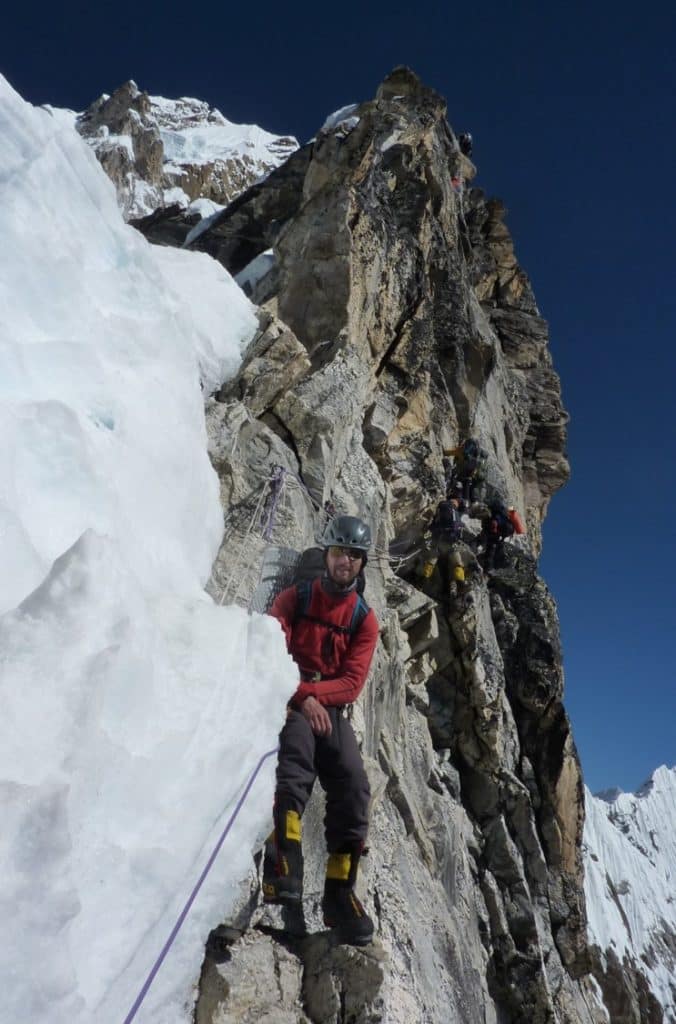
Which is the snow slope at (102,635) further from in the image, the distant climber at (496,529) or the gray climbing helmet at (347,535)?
the distant climber at (496,529)

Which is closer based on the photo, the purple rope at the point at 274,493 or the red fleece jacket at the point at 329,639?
the red fleece jacket at the point at 329,639

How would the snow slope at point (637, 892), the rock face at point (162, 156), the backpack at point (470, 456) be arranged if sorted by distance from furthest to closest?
the rock face at point (162, 156) < the snow slope at point (637, 892) < the backpack at point (470, 456)

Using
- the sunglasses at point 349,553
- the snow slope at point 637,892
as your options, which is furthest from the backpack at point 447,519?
the snow slope at point 637,892

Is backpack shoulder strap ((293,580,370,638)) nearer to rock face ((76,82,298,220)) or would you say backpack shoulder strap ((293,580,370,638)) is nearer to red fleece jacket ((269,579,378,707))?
red fleece jacket ((269,579,378,707))

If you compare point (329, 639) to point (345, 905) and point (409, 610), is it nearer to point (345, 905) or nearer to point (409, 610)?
point (345, 905)

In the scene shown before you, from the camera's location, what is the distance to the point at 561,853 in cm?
1418

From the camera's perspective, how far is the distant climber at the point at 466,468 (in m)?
15.4

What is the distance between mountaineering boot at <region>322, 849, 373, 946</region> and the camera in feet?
10.1

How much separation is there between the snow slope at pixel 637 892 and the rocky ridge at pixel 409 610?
4328cm

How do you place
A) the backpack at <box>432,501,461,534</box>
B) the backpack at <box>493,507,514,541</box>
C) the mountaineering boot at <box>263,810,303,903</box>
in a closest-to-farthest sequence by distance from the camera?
the mountaineering boot at <box>263,810,303,903</box> < the backpack at <box>432,501,461,534</box> < the backpack at <box>493,507,514,541</box>

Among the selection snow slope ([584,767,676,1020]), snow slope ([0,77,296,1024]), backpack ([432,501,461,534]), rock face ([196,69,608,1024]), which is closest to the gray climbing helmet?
snow slope ([0,77,296,1024])

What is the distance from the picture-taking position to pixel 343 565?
3.88 metres

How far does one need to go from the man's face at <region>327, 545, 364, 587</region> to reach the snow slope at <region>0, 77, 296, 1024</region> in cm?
70

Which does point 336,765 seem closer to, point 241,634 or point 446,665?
point 241,634
